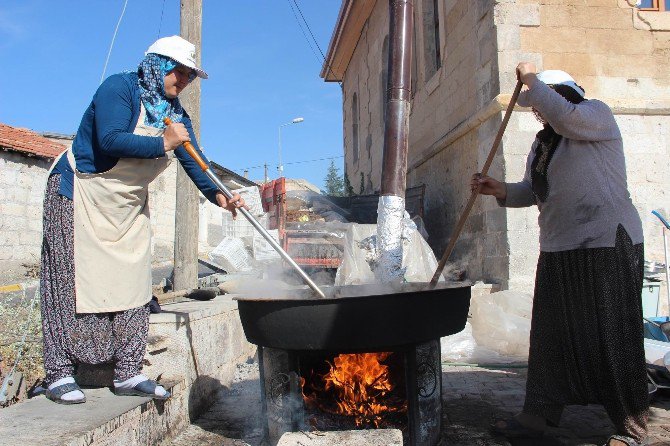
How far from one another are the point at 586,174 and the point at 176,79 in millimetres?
Answer: 2112

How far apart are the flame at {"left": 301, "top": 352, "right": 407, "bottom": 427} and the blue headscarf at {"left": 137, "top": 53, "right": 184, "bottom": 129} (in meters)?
1.52

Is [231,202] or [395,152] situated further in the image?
[395,152]

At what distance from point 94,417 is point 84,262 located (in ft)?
2.24

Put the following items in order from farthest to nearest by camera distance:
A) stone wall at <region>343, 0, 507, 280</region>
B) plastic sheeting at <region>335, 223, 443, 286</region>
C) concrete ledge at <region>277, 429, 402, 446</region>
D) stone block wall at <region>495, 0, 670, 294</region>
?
stone wall at <region>343, 0, 507, 280</region>
plastic sheeting at <region>335, 223, 443, 286</region>
stone block wall at <region>495, 0, 670, 294</region>
concrete ledge at <region>277, 429, 402, 446</region>

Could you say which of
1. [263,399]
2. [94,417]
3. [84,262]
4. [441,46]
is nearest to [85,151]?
[84,262]

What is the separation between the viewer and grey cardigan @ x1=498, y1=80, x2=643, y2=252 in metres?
2.54

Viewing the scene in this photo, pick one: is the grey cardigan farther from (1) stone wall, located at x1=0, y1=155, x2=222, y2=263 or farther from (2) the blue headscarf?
(1) stone wall, located at x1=0, y1=155, x2=222, y2=263

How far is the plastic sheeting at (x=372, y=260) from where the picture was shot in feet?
20.4

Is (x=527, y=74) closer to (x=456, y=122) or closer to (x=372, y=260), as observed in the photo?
(x=372, y=260)

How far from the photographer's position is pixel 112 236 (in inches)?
96.8

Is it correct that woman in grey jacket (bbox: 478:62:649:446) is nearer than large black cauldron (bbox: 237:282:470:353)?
No

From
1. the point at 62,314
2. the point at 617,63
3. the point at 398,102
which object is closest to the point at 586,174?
the point at 62,314

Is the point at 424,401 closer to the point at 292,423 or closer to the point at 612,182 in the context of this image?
the point at 292,423

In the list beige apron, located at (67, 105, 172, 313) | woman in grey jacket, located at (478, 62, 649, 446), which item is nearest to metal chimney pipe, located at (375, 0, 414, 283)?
woman in grey jacket, located at (478, 62, 649, 446)
